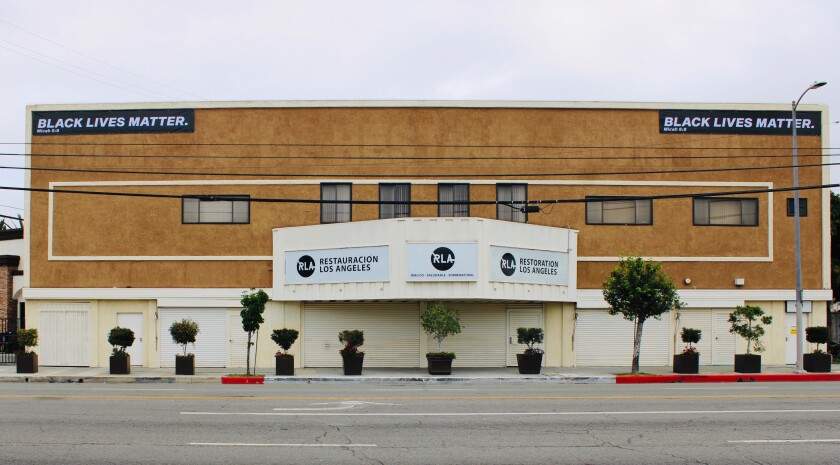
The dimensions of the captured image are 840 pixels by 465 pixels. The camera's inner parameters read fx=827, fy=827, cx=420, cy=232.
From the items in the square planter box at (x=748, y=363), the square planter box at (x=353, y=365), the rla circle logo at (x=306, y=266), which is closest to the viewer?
the square planter box at (x=353, y=365)

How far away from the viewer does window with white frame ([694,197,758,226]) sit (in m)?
31.3

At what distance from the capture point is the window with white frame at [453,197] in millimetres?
30781

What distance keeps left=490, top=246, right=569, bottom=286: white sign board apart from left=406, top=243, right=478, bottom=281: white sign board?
33.2 inches

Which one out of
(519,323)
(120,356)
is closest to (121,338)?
(120,356)

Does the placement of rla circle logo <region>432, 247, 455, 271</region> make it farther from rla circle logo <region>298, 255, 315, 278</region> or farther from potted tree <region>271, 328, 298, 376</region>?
potted tree <region>271, 328, 298, 376</region>

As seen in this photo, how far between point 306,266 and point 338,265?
55.0 inches

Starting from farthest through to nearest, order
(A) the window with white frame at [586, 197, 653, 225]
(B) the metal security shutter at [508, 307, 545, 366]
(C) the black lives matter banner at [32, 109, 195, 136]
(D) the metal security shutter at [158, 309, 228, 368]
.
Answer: (A) the window with white frame at [586, 197, 653, 225]
(C) the black lives matter banner at [32, 109, 195, 136]
(D) the metal security shutter at [158, 309, 228, 368]
(B) the metal security shutter at [508, 307, 545, 366]

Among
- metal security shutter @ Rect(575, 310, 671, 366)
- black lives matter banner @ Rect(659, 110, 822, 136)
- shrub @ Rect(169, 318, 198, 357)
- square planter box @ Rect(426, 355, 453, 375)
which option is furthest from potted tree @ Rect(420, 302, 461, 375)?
black lives matter banner @ Rect(659, 110, 822, 136)

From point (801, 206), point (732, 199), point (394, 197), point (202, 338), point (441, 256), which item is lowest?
point (202, 338)

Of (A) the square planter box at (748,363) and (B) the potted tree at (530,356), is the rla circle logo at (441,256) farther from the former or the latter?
(A) the square planter box at (748,363)

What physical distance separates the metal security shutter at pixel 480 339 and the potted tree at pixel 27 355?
13.5 meters

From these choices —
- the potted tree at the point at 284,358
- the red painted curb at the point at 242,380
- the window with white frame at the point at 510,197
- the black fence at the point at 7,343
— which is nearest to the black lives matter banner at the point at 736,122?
the window with white frame at the point at 510,197

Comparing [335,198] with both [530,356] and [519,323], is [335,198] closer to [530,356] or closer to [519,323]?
[519,323]

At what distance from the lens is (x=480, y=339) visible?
30.1m
